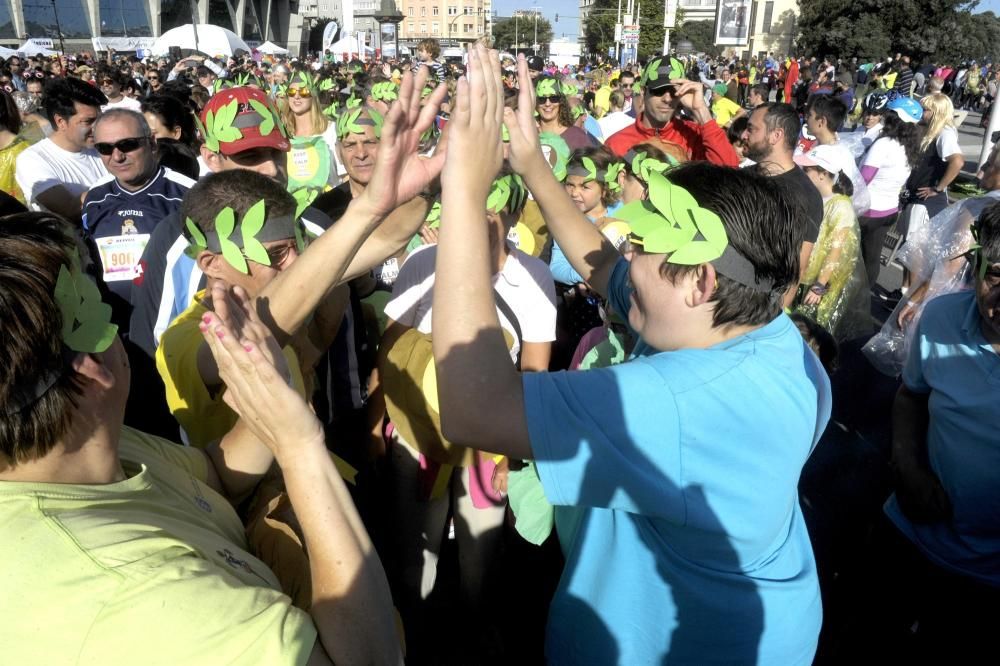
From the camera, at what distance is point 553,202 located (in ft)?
6.84

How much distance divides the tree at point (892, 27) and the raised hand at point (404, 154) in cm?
4169

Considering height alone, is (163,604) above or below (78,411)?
below

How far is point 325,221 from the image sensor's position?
123 inches

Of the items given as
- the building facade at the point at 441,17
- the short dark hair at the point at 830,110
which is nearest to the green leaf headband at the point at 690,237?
the short dark hair at the point at 830,110

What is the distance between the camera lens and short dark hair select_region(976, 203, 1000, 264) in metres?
2.11

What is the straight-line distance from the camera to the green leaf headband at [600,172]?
165 inches

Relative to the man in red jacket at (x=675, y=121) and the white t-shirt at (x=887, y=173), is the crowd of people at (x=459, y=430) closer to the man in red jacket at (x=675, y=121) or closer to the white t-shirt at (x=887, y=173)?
the man in red jacket at (x=675, y=121)

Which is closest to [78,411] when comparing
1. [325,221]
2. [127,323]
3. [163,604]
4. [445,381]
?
[163,604]

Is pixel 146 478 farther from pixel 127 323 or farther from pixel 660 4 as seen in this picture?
pixel 660 4

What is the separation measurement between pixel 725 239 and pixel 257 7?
270ft

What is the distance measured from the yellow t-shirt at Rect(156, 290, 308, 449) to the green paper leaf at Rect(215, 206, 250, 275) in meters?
0.25

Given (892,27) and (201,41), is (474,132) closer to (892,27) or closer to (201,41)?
(201,41)

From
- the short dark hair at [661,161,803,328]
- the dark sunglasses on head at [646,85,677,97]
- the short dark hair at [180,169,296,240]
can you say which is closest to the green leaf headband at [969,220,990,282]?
the short dark hair at [661,161,803,328]

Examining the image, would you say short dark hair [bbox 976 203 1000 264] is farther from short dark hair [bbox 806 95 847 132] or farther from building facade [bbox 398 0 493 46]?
building facade [bbox 398 0 493 46]
